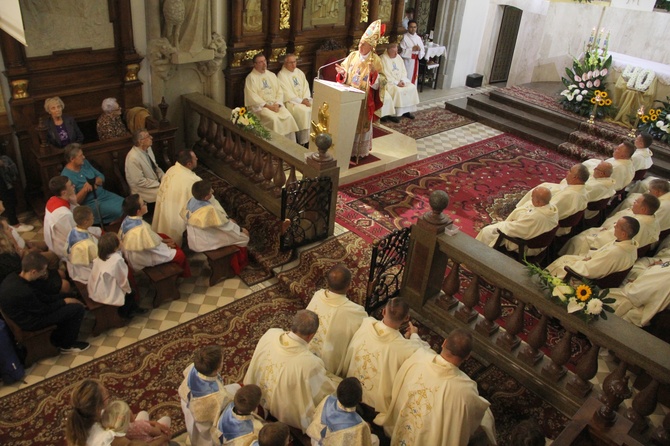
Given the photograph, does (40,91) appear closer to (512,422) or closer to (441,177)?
(441,177)

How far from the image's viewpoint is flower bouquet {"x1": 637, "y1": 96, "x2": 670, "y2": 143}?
9742mm

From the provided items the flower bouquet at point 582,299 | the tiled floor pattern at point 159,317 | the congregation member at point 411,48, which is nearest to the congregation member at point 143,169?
the tiled floor pattern at point 159,317

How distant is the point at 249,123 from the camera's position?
7078 mm

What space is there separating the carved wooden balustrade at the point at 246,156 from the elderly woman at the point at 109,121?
1.25 metres

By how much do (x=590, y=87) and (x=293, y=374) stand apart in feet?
31.5

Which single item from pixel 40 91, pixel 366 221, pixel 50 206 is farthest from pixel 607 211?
pixel 40 91

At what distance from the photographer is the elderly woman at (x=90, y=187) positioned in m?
6.11

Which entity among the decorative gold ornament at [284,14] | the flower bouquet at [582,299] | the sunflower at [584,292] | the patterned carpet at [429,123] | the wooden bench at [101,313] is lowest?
the wooden bench at [101,313]

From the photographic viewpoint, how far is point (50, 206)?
5457 mm

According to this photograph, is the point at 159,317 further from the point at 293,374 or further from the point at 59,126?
the point at 59,126

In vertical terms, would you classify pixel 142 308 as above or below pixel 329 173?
below

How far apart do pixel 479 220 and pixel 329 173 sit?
2.46 meters

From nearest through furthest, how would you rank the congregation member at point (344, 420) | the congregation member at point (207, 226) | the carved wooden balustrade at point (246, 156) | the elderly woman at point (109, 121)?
the congregation member at point (344, 420)
the congregation member at point (207, 226)
the carved wooden balustrade at point (246, 156)
the elderly woman at point (109, 121)

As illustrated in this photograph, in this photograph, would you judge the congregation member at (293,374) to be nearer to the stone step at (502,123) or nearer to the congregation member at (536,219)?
the congregation member at (536,219)
